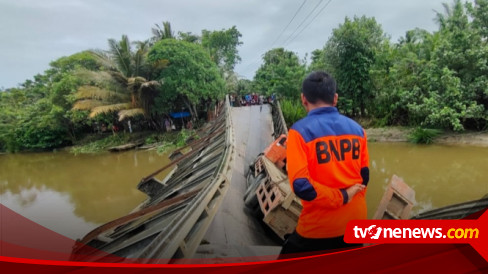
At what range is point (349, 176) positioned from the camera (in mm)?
959

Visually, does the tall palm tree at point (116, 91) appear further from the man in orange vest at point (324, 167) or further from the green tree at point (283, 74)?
the green tree at point (283, 74)

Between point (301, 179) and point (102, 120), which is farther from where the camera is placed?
point (102, 120)

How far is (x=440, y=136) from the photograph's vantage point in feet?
27.4

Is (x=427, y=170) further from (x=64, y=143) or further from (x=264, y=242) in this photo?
(x=64, y=143)

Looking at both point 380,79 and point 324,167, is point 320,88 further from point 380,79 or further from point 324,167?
point 380,79

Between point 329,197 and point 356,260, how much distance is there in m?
0.25

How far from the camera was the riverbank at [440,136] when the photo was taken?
291 inches

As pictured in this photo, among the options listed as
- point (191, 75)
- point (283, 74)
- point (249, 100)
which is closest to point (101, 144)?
point (283, 74)

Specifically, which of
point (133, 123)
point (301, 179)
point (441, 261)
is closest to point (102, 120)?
point (133, 123)

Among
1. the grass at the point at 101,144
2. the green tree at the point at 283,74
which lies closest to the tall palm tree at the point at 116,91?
the grass at the point at 101,144

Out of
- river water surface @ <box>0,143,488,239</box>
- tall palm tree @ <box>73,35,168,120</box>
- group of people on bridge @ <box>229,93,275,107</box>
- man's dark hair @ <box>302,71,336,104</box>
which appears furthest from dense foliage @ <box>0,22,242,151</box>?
group of people on bridge @ <box>229,93,275,107</box>

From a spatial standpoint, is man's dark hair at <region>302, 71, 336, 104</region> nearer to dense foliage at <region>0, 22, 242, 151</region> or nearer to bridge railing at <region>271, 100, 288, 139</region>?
dense foliage at <region>0, 22, 242, 151</region>

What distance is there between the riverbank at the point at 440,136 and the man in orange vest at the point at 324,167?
8.59 metres

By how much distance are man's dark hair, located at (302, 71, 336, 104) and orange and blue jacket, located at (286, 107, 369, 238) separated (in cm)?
4
